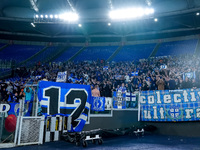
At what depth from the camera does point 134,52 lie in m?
26.7

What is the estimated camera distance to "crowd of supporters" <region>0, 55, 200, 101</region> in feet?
30.5

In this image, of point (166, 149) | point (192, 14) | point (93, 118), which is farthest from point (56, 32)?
point (166, 149)

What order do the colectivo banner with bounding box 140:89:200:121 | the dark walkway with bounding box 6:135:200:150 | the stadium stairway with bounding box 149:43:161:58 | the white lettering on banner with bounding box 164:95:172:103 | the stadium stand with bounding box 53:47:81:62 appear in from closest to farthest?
the dark walkway with bounding box 6:135:200:150 < the colectivo banner with bounding box 140:89:200:121 < the white lettering on banner with bounding box 164:95:172:103 < the stadium stairway with bounding box 149:43:161:58 < the stadium stand with bounding box 53:47:81:62

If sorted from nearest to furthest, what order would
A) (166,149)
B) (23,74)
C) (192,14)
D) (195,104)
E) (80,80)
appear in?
(166,149) < (195,104) < (80,80) < (23,74) < (192,14)

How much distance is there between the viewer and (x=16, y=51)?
28.1m

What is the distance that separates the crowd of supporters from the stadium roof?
7.61 m

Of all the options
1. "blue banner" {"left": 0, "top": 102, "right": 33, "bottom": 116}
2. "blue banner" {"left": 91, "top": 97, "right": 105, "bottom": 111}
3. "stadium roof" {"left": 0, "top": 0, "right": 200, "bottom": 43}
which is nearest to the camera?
"blue banner" {"left": 0, "top": 102, "right": 33, "bottom": 116}

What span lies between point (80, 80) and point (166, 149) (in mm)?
11010

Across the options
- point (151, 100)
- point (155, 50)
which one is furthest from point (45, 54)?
point (151, 100)

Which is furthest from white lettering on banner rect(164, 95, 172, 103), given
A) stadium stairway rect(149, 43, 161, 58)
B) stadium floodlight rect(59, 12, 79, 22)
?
stadium floodlight rect(59, 12, 79, 22)

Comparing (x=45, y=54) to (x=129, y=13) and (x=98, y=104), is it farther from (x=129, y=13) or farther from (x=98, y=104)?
(x=98, y=104)

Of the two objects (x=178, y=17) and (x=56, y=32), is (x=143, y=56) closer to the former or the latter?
(x=178, y=17)

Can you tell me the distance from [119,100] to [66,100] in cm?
319

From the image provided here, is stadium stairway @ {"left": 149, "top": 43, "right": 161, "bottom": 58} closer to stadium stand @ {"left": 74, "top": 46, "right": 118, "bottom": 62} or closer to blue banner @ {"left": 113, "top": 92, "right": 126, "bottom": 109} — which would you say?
stadium stand @ {"left": 74, "top": 46, "right": 118, "bottom": 62}
